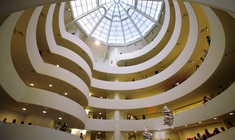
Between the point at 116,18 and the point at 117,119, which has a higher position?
the point at 116,18

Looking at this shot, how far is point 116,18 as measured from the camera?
30.8m

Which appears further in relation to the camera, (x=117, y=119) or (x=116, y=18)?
(x=116, y=18)

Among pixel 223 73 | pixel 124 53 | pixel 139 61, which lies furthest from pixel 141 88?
pixel 223 73

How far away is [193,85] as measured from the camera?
1652 cm

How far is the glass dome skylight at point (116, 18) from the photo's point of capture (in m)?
27.0

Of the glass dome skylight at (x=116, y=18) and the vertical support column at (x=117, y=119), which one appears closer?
the vertical support column at (x=117, y=119)

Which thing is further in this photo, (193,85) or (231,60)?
(193,85)

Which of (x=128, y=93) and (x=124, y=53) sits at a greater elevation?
(x=124, y=53)

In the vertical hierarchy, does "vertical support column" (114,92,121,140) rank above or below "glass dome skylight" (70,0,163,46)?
below

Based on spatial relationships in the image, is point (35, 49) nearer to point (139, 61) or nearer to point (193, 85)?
point (193, 85)

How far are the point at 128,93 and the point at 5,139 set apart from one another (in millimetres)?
16836

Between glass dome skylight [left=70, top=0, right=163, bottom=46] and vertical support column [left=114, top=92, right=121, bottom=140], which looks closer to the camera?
vertical support column [left=114, top=92, right=121, bottom=140]

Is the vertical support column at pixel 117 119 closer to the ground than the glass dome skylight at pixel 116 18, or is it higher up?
closer to the ground

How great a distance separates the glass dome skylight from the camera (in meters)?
27.0
